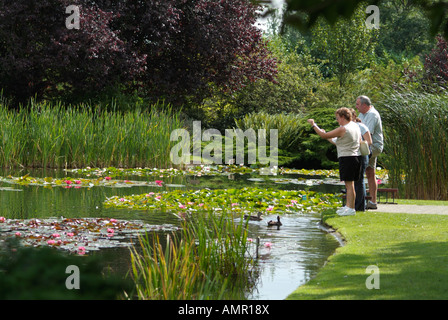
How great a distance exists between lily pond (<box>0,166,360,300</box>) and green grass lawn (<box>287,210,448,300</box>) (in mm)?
300

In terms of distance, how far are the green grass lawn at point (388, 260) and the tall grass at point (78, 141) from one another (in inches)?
418

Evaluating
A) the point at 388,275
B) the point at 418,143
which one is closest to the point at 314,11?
the point at 388,275

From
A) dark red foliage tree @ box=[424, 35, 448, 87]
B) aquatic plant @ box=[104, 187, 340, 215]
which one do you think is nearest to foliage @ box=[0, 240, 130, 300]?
aquatic plant @ box=[104, 187, 340, 215]

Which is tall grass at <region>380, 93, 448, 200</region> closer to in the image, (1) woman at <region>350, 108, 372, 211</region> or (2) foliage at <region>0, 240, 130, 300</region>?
(1) woman at <region>350, 108, 372, 211</region>

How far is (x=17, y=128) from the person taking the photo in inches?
732

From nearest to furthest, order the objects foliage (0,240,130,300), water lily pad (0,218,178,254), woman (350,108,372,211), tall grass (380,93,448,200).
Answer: foliage (0,240,130,300) → water lily pad (0,218,178,254) → woman (350,108,372,211) → tall grass (380,93,448,200)

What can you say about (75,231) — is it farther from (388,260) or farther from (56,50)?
(56,50)

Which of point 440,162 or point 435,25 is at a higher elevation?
point 435,25

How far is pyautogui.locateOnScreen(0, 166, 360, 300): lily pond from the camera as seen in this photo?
7.40 meters

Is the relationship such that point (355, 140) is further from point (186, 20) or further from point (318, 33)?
point (318, 33)

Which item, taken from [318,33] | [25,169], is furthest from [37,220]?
[318,33]

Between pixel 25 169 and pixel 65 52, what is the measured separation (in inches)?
212

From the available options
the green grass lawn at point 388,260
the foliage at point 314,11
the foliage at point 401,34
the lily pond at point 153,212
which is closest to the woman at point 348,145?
the green grass lawn at point 388,260

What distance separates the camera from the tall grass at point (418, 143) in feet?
44.3
